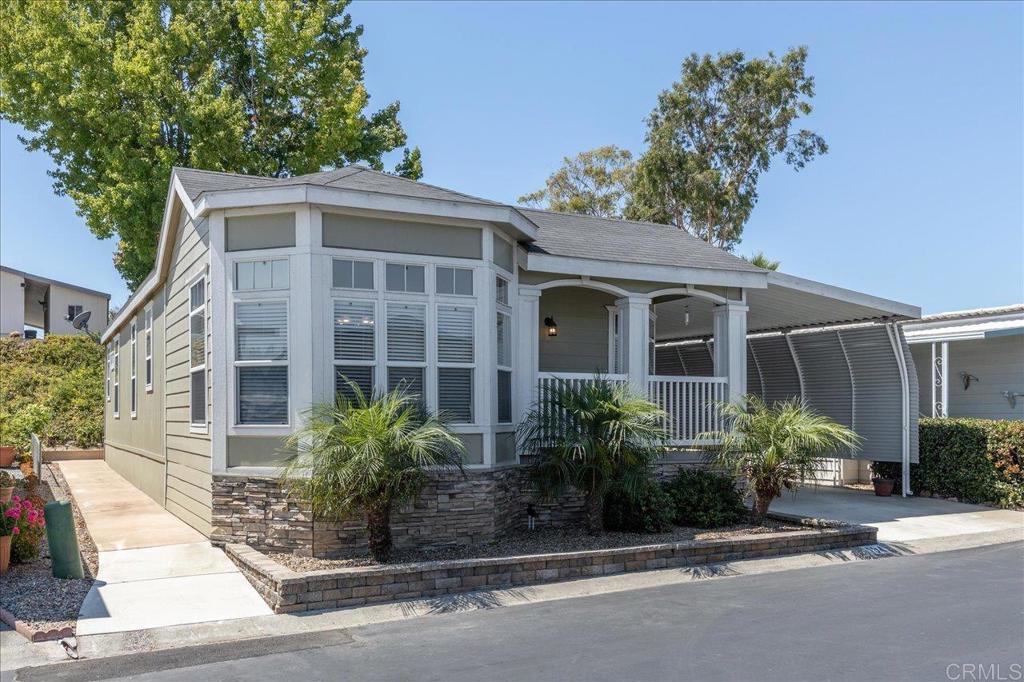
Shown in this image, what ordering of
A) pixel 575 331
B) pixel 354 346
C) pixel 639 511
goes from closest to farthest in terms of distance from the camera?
1. pixel 354 346
2. pixel 639 511
3. pixel 575 331

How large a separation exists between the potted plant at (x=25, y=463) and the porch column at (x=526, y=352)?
376 inches

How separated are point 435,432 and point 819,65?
77.7 feet

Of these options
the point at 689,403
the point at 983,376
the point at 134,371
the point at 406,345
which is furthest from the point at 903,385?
the point at 134,371

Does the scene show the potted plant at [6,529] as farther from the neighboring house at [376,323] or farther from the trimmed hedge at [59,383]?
the trimmed hedge at [59,383]

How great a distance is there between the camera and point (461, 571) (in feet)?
26.6

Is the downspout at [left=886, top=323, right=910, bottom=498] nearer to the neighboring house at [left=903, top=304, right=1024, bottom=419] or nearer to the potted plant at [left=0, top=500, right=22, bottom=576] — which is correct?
the neighboring house at [left=903, top=304, right=1024, bottom=419]

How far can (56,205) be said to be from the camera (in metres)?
23.2

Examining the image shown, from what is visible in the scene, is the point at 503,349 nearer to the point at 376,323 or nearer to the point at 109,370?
the point at 376,323

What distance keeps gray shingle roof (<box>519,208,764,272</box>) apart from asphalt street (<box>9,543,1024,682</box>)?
4.90 m

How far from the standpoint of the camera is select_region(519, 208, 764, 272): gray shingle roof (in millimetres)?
11781

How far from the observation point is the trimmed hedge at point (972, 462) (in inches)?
533

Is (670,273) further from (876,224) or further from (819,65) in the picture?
(819,65)

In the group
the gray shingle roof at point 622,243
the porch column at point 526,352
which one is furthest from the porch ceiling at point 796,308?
the porch column at point 526,352

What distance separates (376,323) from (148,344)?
7.15 m
